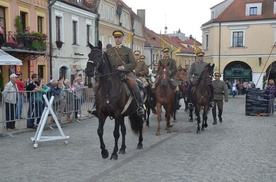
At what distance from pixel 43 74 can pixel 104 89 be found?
18.2m

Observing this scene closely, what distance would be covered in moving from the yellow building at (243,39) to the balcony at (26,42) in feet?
81.9

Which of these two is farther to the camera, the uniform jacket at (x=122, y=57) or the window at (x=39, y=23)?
the window at (x=39, y=23)

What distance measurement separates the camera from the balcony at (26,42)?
20.2m

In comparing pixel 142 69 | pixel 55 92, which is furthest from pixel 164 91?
pixel 55 92

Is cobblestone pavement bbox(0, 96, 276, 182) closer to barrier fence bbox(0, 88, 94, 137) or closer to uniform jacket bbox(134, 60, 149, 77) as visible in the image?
barrier fence bbox(0, 88, 94, 137)

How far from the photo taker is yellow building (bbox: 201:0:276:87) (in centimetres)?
3994

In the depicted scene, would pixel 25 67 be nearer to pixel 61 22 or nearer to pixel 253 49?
pixel 61 22

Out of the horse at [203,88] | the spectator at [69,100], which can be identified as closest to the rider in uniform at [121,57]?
the horse at [203,88]

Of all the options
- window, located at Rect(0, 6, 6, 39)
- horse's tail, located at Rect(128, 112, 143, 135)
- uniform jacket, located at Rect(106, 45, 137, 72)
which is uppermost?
window, located at Rect(0, 6, 6, 39)

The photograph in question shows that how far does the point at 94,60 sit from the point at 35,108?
5.50 meters

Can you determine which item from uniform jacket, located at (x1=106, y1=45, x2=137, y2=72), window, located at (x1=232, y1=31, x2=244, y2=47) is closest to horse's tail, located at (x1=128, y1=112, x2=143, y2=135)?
uniform jacket, located at (x1=106, y1=45, x2=137, y2=72)

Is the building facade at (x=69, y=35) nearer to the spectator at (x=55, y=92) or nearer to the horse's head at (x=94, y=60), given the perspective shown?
the spectator at (x=55, y=92)

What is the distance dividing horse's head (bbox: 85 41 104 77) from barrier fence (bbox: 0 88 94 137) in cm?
415

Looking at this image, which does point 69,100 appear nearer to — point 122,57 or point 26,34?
point 122,57
